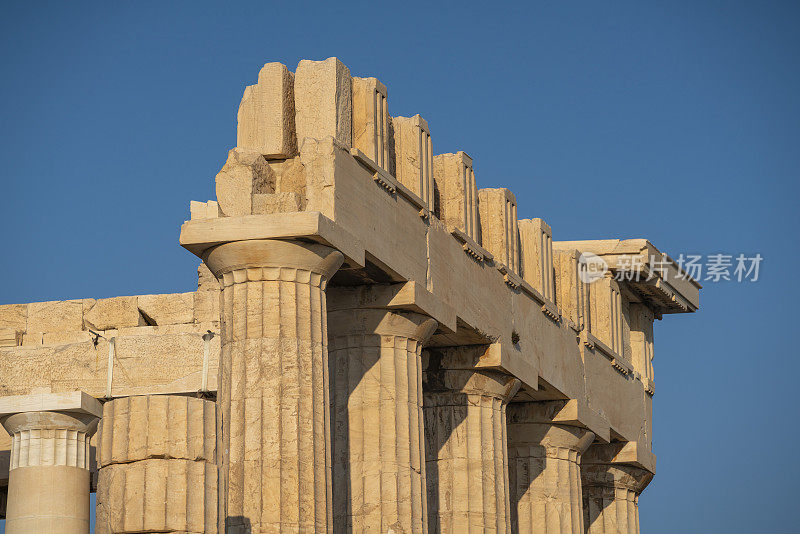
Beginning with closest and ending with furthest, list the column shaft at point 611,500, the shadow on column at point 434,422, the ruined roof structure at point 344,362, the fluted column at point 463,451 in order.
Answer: the ruined roof structure at point 344,362
the fluted column at point 463,451
the shadow on column at point 434,422
the column shaft at point 611,500

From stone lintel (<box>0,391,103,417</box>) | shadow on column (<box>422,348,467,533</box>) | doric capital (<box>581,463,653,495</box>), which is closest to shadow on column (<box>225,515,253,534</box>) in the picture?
stone lintel (<box>0,391,103,417</box>)

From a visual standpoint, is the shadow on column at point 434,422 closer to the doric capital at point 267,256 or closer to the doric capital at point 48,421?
the doric capital at point 48,421

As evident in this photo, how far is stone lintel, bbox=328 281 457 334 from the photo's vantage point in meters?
23.4

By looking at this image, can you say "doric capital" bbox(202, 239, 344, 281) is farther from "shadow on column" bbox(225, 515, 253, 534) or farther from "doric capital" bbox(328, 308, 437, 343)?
"shadow on column" bbox(225, 515, 253, 534)

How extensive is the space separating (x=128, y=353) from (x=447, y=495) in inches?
262

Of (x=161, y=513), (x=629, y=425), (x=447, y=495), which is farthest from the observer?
(x=629, y=425)

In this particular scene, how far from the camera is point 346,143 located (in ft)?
73.8

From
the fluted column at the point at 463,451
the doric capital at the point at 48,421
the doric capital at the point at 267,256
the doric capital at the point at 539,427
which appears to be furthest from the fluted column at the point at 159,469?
the doric capital at the point at 539,427

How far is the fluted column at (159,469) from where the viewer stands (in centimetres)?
1862

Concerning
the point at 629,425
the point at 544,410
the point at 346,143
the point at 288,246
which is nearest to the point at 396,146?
the point at 346,143

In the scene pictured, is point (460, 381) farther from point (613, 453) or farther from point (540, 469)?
point (613, 453)

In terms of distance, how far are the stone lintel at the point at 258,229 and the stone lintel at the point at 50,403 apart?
502 centimetres

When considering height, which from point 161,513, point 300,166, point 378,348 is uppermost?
point 300,166

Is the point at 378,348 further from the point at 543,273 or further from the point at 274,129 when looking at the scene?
the point at 543,273
